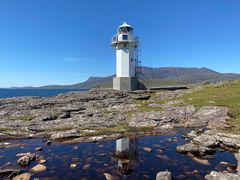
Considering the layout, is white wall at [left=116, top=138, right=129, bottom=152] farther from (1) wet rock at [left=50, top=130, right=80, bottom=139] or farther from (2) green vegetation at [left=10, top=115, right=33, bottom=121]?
(2) green vegetation at [left=10, top=115, right=33, bottom=121]

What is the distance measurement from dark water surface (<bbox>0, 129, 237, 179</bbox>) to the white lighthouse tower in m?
43.6

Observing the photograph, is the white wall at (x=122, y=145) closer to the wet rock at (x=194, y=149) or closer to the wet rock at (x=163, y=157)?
the wet rock at (x=163, y=157)

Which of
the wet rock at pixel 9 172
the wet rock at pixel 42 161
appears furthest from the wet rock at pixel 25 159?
the wet rock at pixel 9 172

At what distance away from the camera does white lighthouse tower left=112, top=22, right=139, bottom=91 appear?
2808 inches

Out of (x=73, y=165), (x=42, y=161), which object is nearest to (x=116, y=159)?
(x=73, y=165)

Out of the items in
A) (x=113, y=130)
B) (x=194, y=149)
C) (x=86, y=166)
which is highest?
(x=113, y=130)

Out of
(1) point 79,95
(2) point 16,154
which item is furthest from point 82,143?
(1) point 79,95

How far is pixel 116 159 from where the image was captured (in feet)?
70.7

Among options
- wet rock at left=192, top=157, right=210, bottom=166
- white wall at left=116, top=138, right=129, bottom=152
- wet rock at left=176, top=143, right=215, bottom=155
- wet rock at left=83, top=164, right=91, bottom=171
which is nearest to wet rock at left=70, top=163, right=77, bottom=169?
wet rock at left=83, top=164, right=91, bottom=171

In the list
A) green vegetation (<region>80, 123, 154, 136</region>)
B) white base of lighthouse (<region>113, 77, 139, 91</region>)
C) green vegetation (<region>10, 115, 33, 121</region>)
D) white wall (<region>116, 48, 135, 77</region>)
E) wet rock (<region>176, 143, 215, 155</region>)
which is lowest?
wet rock (<region>176, 143, 215, 155</region>)

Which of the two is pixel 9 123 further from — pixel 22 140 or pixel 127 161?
pixel 127 161

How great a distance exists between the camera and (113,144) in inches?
1037

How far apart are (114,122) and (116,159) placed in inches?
570

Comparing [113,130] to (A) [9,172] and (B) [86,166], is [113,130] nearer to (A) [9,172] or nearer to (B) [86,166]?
(B) [86,166]
